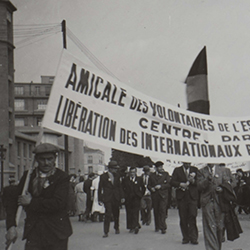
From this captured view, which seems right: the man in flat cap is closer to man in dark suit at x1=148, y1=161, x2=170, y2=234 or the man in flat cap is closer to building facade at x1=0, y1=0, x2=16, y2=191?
man in dark suit at x1=148, y1=161, x2=170, y2=234

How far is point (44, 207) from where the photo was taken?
15.7 feet

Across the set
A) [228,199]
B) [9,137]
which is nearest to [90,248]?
[228,199]

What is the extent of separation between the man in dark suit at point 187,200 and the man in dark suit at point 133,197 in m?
2.37

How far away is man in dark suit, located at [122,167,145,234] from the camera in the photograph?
1350 centimetres

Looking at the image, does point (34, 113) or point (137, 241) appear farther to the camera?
point (34, 113)

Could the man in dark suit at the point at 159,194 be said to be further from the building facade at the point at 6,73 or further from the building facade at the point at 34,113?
the building facade at the point at 34,113

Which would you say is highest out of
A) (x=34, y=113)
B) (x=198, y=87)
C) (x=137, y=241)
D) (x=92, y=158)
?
(x=34, y=113)

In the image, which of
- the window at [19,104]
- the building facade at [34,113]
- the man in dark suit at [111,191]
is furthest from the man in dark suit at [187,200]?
the window at [19,104]

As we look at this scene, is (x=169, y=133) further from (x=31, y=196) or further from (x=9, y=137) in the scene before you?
(x=9, y=137)

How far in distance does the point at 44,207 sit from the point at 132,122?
1554 mm

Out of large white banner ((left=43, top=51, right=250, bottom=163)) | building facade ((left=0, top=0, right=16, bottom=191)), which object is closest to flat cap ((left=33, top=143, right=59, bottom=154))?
large white banner ((left=43, top=51, right=250, bottom=163))

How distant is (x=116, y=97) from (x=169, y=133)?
0.80m

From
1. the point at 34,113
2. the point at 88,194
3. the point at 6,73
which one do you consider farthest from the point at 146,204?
the point at 34,113

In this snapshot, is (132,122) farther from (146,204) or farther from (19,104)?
(19,104)
